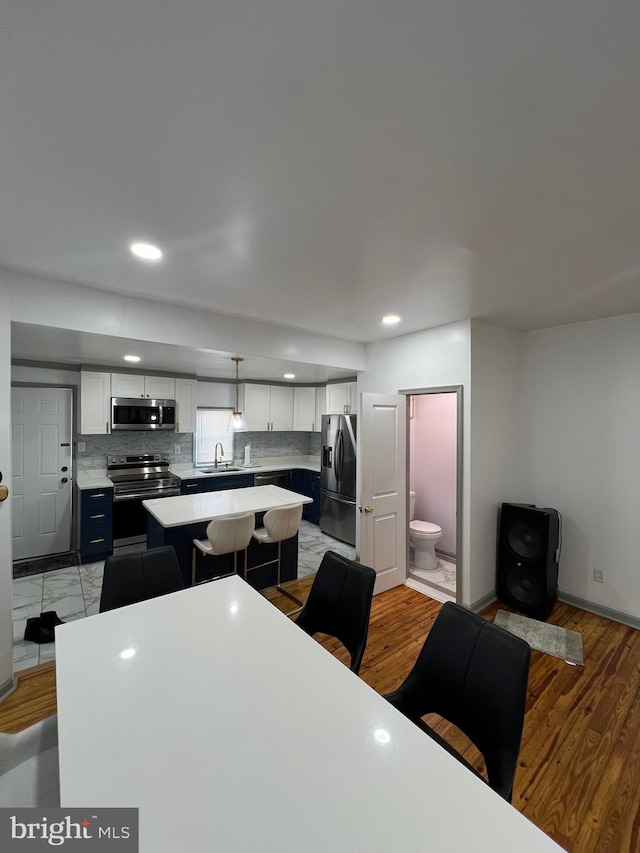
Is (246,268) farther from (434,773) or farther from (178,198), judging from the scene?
(434,773)

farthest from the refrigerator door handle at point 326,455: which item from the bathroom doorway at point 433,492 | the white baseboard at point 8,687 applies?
the white baseboard at point 8,687

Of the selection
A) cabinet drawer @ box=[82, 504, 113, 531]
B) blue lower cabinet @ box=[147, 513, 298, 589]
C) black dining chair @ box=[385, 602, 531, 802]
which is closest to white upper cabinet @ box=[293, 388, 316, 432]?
blue lower cabinet @ box=[147, 513, 298, 589]

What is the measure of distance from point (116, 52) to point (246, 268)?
1222 mm

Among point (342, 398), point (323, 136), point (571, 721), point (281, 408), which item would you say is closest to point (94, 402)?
point (281, 408)

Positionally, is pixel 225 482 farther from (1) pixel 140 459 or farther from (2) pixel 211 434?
(1) pixel 140 459

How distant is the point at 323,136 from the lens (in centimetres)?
111

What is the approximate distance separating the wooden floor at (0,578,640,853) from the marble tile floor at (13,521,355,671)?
240mm

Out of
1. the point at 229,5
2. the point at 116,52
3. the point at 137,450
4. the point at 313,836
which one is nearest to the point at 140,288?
the point at 116,52

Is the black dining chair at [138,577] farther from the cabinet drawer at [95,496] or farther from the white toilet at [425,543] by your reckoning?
the white toilet at [425,543]

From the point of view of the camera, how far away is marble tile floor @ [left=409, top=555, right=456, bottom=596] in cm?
363

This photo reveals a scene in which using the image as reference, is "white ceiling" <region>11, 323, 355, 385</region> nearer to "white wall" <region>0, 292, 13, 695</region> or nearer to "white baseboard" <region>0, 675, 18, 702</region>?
"white wall" <region>0, 292, 13, 695</region>

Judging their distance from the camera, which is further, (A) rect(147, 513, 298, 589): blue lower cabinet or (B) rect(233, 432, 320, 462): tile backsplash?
(B) rect(233, 432, 320, 462): tile backsplash

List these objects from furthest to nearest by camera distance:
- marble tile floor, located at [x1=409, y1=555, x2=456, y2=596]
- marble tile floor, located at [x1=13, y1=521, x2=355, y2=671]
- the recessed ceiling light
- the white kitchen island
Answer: marble tile floor, located at [x1=409, y1=555, x2=456, y2=596]
the white kitchen island
marble tile floor, located at [x1=13, y1=521, x2=355, y2=671]
the recessed ceiling light

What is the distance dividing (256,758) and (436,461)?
4.06m
